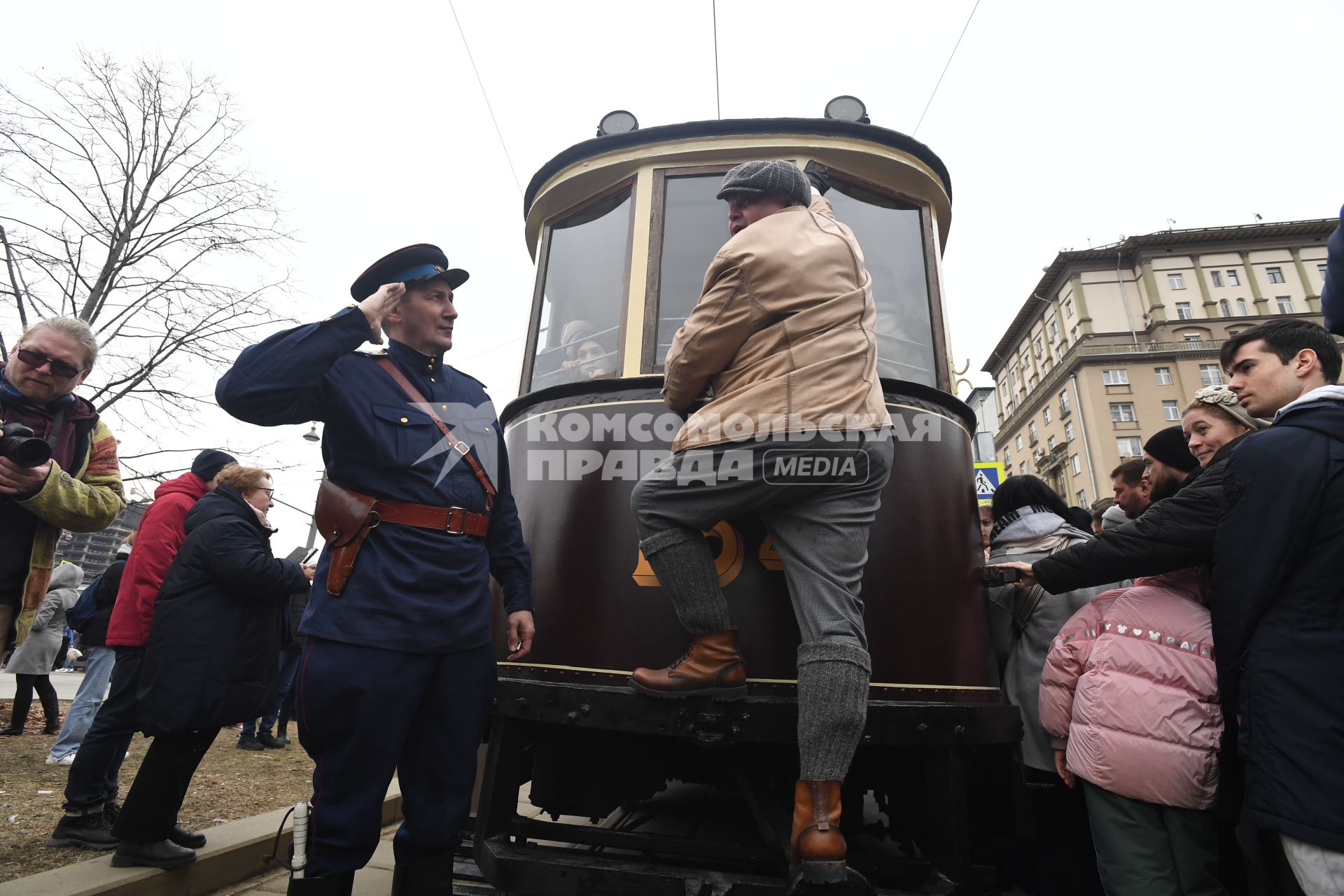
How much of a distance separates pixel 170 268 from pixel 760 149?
12.5 meters

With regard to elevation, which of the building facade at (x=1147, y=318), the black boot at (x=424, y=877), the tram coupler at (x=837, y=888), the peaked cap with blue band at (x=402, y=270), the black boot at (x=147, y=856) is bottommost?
the black boot at (x=147, y=856)

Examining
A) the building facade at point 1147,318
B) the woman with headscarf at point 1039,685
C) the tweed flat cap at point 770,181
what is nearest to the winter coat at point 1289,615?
the woman with headscarf at point 1039,685

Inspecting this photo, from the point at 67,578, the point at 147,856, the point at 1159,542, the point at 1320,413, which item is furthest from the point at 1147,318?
the point at 147,856

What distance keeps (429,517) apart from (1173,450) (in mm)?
2664

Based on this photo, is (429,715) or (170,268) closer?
(429,715)

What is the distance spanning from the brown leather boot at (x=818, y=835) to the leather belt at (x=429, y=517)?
1107 mm

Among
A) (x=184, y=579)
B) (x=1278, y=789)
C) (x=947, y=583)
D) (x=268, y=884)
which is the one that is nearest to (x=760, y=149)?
(x=947, y=583)

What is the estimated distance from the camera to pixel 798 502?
2078 mm

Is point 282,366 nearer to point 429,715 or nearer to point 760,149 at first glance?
point 429,715

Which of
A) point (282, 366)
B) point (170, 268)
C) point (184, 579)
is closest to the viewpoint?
point (282, 366)

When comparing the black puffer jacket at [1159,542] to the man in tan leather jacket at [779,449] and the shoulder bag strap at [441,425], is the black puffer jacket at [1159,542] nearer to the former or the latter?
the man in tan leather jacket at [779,449]

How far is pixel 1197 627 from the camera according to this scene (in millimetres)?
2125

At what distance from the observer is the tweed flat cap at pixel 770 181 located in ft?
7.47

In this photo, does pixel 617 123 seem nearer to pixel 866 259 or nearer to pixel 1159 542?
pixel 866 259
